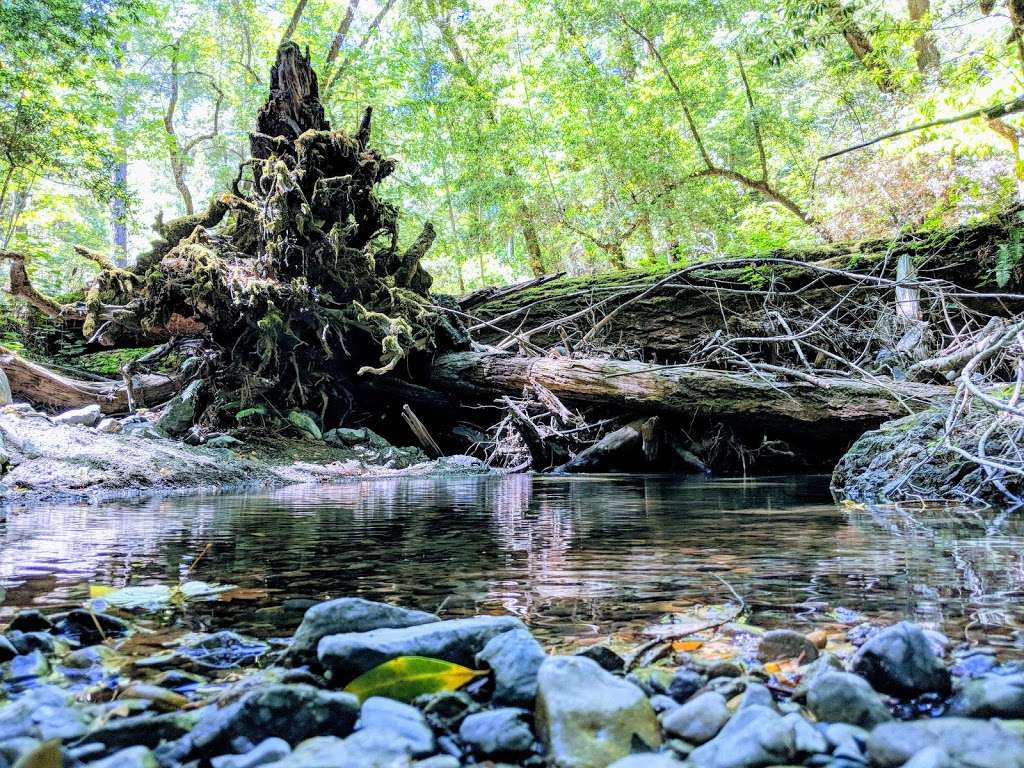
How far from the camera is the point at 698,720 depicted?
0.98 meters

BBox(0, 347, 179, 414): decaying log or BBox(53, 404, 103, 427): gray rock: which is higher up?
BBox(0, 347, 179, 414): decaying log

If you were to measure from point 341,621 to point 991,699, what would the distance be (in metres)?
1.06

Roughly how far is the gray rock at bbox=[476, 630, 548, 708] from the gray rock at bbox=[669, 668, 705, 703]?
222 millimetres

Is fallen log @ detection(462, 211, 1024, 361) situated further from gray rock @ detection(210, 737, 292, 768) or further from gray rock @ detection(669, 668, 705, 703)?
gray rock @ detection(210, 737, 292, 768)

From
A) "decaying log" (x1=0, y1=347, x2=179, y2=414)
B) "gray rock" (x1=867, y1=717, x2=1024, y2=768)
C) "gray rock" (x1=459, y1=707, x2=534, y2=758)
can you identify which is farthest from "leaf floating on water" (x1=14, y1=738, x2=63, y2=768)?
"decaying log" (x1=0, y1=347, x2=179, y2=414)

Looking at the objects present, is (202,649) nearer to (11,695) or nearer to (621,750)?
(11,695)

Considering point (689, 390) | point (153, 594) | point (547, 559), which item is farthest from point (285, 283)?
point (153, 594)

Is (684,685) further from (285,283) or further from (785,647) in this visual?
(285,283)

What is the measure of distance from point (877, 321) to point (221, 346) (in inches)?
285

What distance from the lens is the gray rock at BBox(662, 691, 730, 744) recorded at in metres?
0.97

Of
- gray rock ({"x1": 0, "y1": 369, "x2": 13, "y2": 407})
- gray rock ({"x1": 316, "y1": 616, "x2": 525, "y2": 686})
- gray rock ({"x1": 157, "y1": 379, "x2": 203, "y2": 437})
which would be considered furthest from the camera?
gray rock ({"x1": 157, "y1": 379, "x2": 203, "y2": 437})

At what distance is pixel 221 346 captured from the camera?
773cm

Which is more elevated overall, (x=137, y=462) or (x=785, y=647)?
(x=137, y=462)

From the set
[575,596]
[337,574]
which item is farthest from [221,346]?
[575,596]
